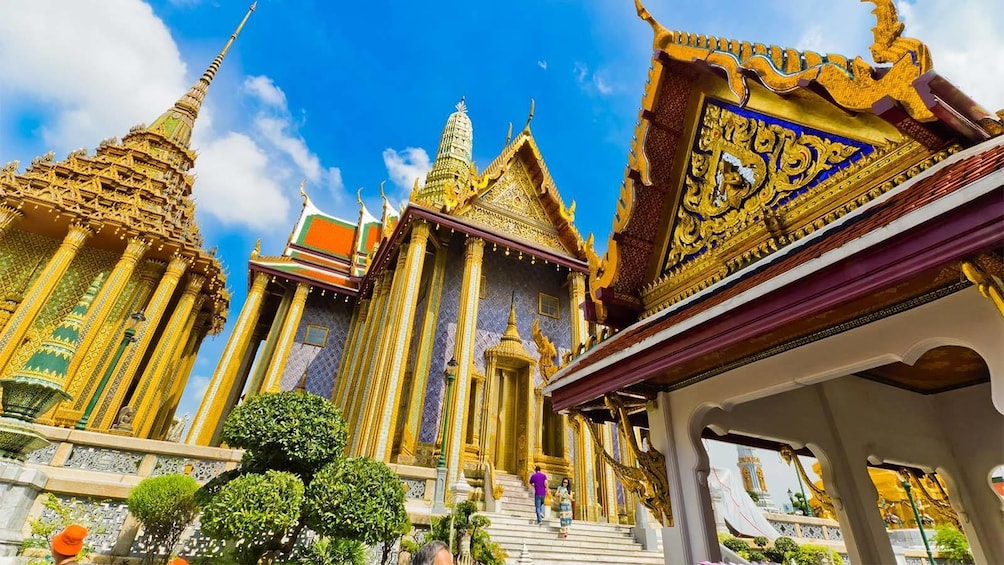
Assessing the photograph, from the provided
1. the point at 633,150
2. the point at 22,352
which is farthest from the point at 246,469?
the point at 22,352

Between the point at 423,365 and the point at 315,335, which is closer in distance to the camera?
the point at 423,365

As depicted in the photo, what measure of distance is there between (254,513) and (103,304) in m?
11.5

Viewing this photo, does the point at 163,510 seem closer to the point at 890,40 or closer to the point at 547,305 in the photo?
the point at 890,40

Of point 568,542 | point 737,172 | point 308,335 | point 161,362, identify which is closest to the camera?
point 737,172

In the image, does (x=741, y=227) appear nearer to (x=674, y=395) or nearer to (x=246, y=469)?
(x=674, y=395)

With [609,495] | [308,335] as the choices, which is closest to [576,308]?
[609,495]

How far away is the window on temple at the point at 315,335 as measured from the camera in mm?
14398

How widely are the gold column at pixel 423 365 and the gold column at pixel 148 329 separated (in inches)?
314

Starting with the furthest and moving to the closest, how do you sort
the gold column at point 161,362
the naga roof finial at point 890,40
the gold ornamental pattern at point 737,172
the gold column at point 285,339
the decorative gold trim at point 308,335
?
1. the decorative gold trim at point 308,335
2. the gold column at point 161,362
3. the gold column at point 285,339
4. the gold ornamental pattern at point 737,172
5. the naga roof finial at point 890,40

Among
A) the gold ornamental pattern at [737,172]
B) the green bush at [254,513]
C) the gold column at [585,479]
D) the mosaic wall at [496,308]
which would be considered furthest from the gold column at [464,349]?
the gold ornamental pattern at [737,172]

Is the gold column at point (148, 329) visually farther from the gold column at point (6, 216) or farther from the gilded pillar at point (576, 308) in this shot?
the gilded pillar at point (576, 308)

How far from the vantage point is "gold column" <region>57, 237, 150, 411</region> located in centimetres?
1160

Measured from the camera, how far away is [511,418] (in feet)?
36.5

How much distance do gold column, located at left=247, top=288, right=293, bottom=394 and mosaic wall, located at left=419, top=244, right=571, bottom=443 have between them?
17.4 feet
